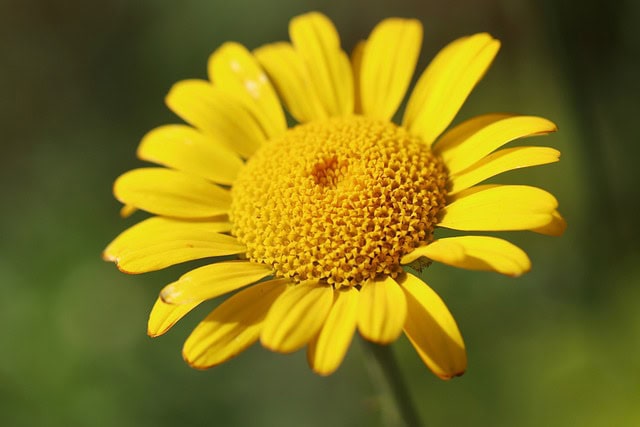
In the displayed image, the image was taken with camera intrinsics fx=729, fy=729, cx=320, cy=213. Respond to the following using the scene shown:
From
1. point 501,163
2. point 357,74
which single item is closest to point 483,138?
point 501,163

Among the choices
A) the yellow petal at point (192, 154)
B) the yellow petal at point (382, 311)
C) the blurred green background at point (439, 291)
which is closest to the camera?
the yellow petal at point (382, 311)

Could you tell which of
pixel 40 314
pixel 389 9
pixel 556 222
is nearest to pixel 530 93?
pixel 389 9

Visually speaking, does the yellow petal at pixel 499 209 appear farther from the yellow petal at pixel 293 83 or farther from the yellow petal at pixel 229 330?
the yellow petal at pixel 293 83

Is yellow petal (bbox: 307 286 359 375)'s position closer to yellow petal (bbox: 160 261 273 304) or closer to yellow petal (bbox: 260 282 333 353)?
yellow petal (bbox: 260 282 333 353)

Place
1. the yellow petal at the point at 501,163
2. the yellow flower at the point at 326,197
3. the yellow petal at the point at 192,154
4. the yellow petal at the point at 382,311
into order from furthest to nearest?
the yellow petal at the point at 192,154 → the yellow petal at the point at 501,163 → the yellow flower at the point at 326,197 → the yellow petal at the point at 382,311

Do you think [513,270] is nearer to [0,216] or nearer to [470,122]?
[470,122]

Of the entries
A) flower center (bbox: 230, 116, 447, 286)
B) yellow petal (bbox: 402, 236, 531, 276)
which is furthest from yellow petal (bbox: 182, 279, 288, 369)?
yellow petal (bbox: 402, 236, 531, 276)

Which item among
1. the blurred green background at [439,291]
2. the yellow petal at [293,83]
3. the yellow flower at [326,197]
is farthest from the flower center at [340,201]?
the blurred green background at [439,291]
